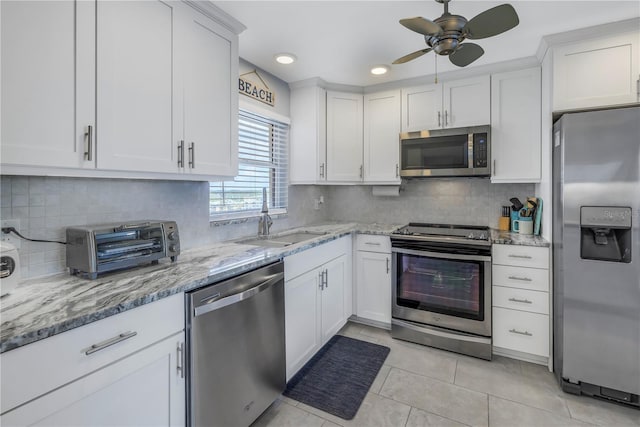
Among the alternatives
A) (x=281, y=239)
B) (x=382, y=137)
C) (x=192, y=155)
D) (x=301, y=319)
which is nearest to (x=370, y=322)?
(x=301, y=319)

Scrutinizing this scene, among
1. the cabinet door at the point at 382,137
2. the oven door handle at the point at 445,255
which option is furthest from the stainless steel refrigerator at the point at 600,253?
the cabinet door at the point at 382,137

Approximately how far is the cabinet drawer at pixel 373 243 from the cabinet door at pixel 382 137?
67 cm

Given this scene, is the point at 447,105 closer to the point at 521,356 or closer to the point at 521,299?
the point at 521,299

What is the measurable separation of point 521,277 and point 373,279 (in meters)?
1.21

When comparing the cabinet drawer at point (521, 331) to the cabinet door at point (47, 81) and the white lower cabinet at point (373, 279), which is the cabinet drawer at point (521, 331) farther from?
the cabinet door at point (47, 81)

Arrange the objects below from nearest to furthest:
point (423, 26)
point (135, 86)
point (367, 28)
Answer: point (135, 86)
point (423, 26)
point (367, 28)

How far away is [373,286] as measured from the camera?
9.70 feet

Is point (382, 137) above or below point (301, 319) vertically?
above

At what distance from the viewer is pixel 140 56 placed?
4.87 ft

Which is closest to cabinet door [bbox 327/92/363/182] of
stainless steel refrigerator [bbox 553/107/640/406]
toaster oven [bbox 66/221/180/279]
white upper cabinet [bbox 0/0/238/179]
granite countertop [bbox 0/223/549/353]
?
white upper cabinet [bbox 0/0/238/179]

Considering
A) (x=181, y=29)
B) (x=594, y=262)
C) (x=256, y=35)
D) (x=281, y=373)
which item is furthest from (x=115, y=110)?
(x=594, y=262)

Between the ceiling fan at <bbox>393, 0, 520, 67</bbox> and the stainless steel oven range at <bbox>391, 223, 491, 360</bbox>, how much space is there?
147 cm

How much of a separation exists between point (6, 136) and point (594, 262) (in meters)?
3.07

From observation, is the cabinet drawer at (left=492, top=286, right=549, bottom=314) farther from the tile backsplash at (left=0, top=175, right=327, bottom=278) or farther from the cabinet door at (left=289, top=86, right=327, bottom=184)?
the tile backsplash at (left=0, top=175, right=327, bottom=278)
